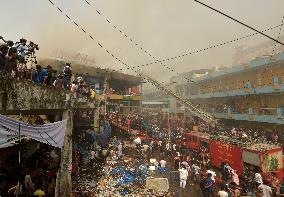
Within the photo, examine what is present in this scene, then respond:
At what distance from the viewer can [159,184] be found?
47.5 ft

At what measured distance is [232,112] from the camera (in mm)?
35406

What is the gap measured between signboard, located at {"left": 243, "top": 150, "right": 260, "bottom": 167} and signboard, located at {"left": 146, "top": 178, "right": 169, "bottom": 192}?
538cm

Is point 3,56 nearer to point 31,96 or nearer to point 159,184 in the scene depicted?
point 31,96

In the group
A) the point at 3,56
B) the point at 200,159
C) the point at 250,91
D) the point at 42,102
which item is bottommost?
the point at 200,159

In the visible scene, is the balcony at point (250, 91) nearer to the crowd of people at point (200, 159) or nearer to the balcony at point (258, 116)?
the balcony at point (258, 116)

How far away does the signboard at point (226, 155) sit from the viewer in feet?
56.3

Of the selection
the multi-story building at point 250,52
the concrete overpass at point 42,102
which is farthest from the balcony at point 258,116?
the multi-story building at point 250,52

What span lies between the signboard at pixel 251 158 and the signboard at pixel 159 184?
5385mm

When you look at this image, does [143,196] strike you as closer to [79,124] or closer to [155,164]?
[155,164]

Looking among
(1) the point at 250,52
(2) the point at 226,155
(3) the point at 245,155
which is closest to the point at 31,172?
(2) the point at 226,155

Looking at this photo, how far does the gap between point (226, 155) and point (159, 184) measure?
6021 mm

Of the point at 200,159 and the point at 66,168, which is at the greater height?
the point at 66,168

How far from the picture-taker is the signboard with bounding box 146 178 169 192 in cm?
1443

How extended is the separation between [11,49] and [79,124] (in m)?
12.4
